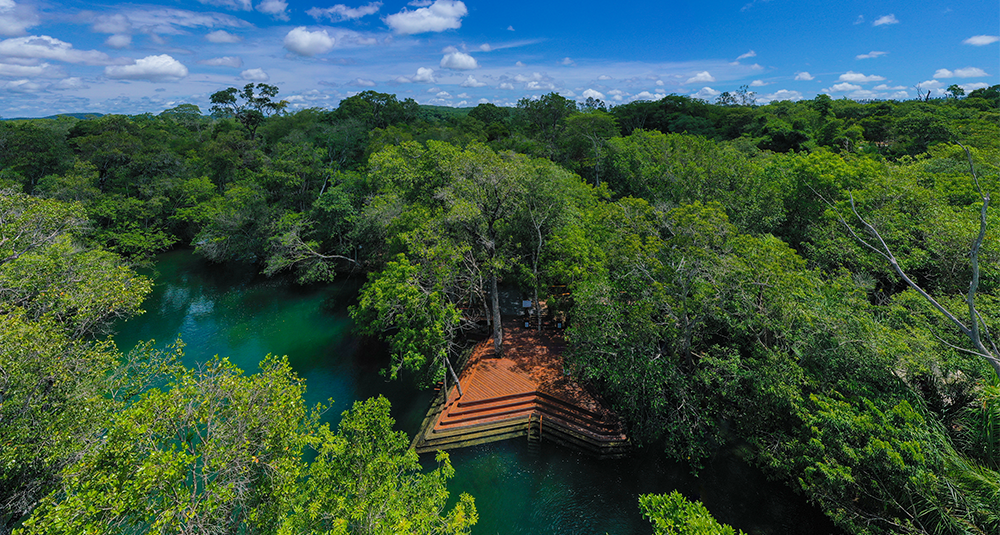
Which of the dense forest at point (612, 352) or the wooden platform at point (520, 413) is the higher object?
the dense forest at point (612, 352)

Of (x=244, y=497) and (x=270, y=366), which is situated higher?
(x=270, y=366)

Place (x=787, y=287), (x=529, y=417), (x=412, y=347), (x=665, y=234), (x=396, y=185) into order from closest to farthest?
1. (x=787, y=287)
2. (x=412, y=347)
3. (x=529, y=417)
4. (x=665, y=234)
5. (x=396, y=185)

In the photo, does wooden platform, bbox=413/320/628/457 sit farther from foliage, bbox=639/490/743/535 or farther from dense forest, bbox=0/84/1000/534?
foliage, bbox=639/490/743/535

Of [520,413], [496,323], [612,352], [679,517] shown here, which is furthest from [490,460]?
[679,517]

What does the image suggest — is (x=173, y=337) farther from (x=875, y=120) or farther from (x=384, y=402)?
(x=875, y=120)

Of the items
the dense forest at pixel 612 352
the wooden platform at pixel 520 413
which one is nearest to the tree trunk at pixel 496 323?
the dense forest at pixel 612 352

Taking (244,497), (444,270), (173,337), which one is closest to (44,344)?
(244,497)

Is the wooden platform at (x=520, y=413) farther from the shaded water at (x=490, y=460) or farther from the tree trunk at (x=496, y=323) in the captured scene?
the tree trunk at (x=496, y=323)
